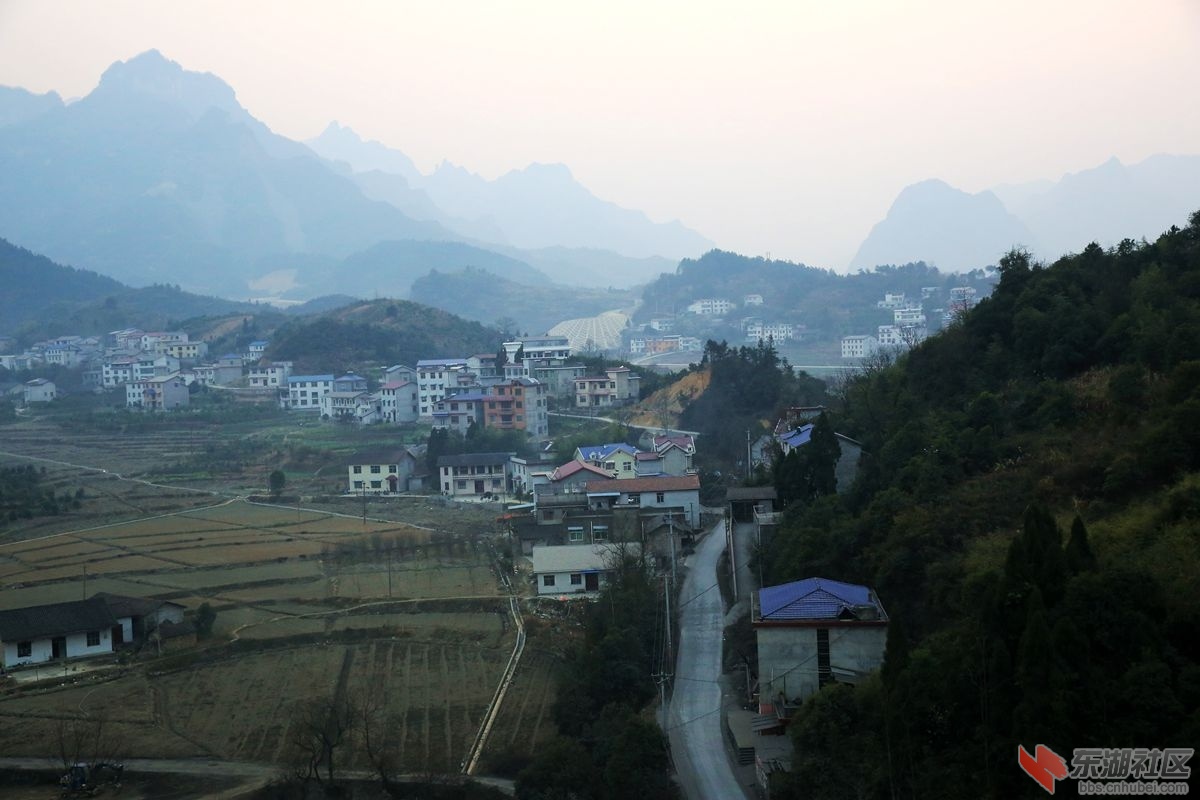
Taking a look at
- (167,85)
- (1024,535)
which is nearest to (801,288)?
(1024,535)

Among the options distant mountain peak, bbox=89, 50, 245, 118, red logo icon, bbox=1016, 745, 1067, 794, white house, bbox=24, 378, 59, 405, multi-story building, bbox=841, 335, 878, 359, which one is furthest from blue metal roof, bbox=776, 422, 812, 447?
distant mountain peak, bbox=89, 50, 245, 118

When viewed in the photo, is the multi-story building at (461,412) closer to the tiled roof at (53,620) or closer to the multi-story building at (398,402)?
the multi-story building at (398,402)

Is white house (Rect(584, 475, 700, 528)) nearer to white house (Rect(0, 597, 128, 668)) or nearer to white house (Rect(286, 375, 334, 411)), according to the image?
white house (Rect(0, 597, 128, 668))

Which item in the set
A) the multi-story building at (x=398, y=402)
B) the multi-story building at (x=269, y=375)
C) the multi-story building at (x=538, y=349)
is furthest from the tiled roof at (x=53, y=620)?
the multi-story building at (x=269, y=375)

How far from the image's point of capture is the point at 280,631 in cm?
925

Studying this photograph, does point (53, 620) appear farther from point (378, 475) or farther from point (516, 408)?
point (516, 408)

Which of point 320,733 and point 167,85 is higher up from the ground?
point 167,85

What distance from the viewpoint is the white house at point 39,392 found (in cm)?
2655

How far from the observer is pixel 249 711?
294 inches

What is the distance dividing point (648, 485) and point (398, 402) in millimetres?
11135

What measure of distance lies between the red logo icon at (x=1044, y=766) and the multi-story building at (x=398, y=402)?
63.6 ft

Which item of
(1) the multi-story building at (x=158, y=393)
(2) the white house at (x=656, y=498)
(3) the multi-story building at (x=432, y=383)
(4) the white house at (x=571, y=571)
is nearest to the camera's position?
(4) the white house at (x=571, y=571)

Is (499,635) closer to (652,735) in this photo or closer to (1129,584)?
(652,735)

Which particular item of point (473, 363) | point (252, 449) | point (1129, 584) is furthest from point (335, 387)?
point (1129, 584)
